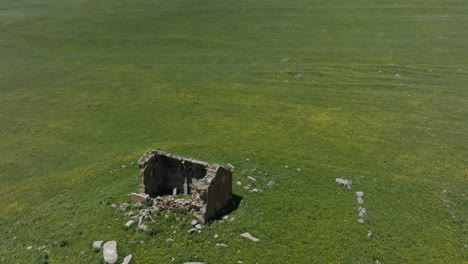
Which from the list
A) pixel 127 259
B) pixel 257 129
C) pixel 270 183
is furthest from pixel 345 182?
pixel 127 259

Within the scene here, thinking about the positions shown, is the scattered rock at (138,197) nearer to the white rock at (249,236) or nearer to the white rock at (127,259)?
the white rock at (127,259)

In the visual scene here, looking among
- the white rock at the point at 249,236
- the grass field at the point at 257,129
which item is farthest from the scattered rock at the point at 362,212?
the white rock at the point at 249,236

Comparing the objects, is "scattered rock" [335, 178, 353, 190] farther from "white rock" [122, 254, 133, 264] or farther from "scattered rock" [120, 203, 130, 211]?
"white rock" [122, 254, 133, 264]

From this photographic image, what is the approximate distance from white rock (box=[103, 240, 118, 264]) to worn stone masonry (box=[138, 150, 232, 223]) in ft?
12.2

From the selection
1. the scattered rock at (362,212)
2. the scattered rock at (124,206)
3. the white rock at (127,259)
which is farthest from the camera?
the scattered rock at (362,212)

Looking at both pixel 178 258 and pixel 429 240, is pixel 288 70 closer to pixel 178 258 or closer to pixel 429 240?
pixel 429 240

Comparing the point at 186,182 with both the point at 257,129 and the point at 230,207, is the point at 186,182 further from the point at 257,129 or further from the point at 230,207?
the point at 257,129

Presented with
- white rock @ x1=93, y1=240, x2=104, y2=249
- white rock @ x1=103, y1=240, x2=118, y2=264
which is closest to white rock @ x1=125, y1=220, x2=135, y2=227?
white rock @ x1=103, y1=240, x2=118, y2=264

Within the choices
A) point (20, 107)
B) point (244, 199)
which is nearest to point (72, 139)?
point (20, 107)

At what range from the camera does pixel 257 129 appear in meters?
38.4

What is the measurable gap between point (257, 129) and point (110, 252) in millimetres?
23647

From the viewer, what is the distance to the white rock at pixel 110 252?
1733 cm

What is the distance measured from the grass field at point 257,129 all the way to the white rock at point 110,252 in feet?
1.23

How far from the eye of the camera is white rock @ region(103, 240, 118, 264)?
17.3 meters
